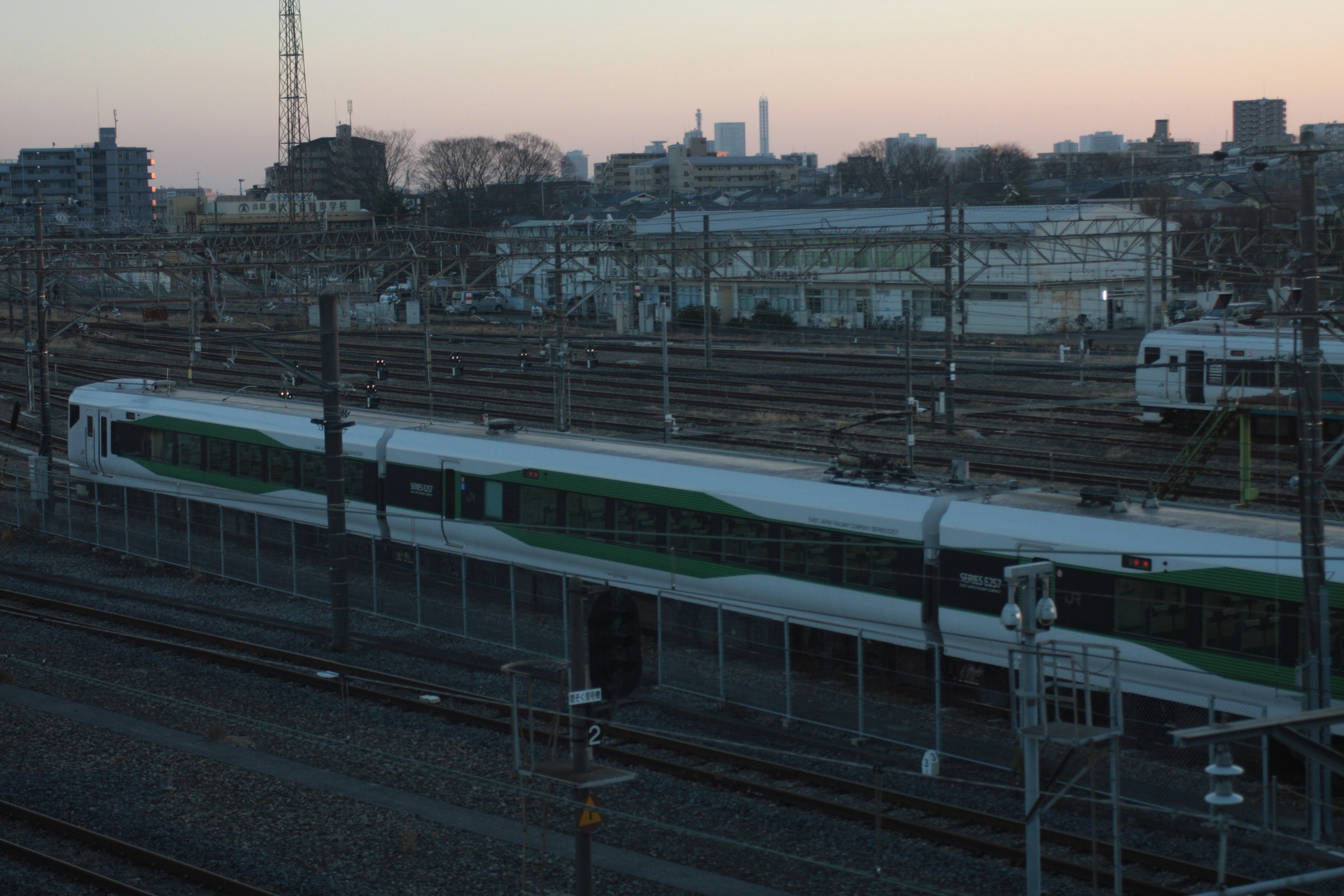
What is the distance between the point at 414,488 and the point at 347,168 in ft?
454

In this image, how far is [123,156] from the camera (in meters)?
159

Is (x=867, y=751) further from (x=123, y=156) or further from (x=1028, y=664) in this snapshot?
(x=123, y=156)

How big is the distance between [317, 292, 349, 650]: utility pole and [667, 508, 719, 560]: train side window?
4.25 m

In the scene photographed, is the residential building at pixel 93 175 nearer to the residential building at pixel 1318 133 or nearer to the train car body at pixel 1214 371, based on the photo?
the train car body at pixel 1214 371

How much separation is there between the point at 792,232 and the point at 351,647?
1007 inches

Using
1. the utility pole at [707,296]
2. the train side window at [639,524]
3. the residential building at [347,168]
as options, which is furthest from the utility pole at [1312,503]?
the residential building at [347,168]

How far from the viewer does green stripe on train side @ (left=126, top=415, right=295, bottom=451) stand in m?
24.3

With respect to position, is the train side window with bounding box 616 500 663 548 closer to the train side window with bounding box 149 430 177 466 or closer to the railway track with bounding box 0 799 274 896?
the railway track with bounding box 0 799 274 896

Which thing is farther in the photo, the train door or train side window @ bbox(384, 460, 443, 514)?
the train door

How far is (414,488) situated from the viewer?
2192 cm

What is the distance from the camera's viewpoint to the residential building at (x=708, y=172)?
7411 inches

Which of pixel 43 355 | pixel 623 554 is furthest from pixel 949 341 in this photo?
pixel 43 355

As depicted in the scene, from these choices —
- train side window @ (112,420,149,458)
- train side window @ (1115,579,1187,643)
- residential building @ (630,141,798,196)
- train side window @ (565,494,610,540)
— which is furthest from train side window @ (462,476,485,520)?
residential building @ (630,141,798,196)

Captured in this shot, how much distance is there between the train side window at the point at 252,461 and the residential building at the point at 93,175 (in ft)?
468
